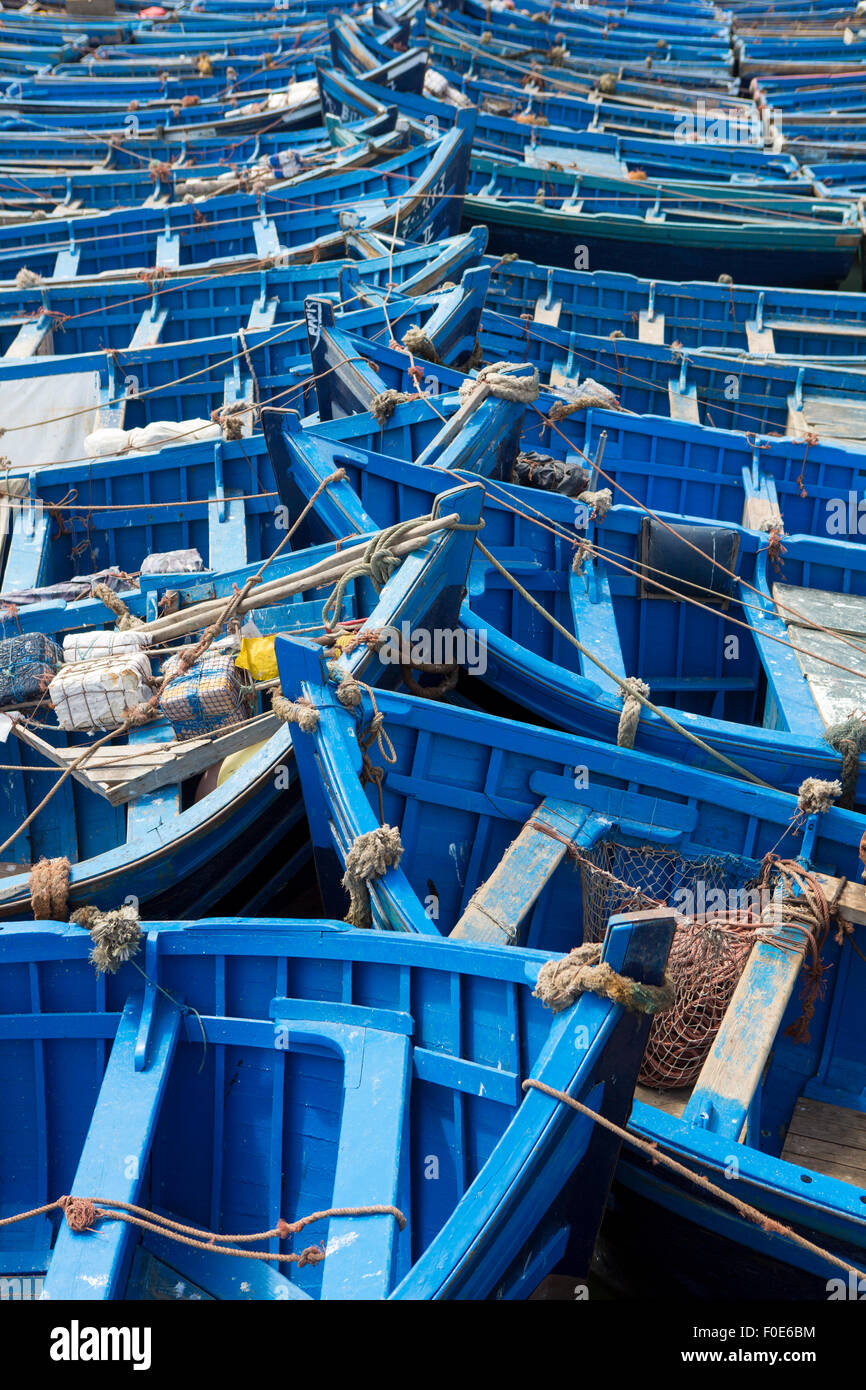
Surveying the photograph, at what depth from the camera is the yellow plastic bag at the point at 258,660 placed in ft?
24.9

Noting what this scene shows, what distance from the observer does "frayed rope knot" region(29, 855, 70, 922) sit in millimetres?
6188

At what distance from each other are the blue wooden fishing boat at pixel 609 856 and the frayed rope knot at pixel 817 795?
80mm

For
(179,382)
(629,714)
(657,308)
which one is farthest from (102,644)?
(657,308)

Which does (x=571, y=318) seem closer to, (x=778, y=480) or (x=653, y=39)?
(x=778, y=480)

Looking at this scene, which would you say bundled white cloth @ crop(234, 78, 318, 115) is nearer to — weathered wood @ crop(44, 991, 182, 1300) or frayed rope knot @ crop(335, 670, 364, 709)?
frayed rope knot @ crop(335, 670, 364, 709)

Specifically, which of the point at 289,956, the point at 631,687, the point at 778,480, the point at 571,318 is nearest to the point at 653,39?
the point at 571,318

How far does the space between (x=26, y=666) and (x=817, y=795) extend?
17.5 ft

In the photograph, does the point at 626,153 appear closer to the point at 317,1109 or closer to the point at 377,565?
the point at 377,565

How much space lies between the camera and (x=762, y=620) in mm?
9203

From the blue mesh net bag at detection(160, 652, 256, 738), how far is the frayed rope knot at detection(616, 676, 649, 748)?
2.47 metres

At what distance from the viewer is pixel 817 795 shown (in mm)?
6766

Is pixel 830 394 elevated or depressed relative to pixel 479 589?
elevated

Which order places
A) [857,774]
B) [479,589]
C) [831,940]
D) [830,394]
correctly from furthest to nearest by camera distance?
[830,394] → [479,589] → [857,774] → [831,940]

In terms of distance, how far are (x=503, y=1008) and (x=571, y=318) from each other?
12768 millimetres
